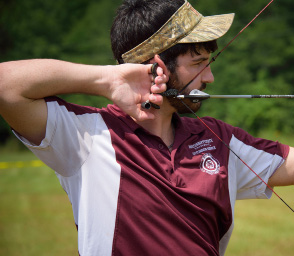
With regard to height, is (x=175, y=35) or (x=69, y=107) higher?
(x=175, y=35)

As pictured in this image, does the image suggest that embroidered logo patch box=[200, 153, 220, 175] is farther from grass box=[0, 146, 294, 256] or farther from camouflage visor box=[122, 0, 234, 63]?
grass box=[0, 146, 294, 256]

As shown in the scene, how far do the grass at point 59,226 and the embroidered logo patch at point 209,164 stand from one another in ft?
3.48

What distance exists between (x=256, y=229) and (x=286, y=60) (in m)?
11.6

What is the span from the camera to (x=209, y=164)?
6.55ft

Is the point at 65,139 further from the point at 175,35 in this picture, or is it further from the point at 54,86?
the point at 175,35

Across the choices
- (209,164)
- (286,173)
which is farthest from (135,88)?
(286,173)

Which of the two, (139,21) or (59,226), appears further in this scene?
(59,226)

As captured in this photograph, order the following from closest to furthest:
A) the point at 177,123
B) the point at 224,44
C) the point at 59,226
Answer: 1. the point at 177,123
2. the point at 59,226
3. the point at 224,44

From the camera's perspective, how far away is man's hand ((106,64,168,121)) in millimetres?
1912

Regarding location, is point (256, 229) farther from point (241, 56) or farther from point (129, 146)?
point (241, 56)

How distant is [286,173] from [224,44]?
1548 cm

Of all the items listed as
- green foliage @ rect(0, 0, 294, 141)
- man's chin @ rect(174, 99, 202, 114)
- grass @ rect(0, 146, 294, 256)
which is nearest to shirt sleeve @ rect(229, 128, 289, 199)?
man's chin @ rect(174, 99, 202, 114)

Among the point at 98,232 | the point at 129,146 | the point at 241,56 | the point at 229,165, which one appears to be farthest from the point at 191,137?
the point at 241,56

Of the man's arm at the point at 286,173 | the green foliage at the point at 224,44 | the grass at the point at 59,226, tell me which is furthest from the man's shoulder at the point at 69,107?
the green foliage at the point at 224,44
